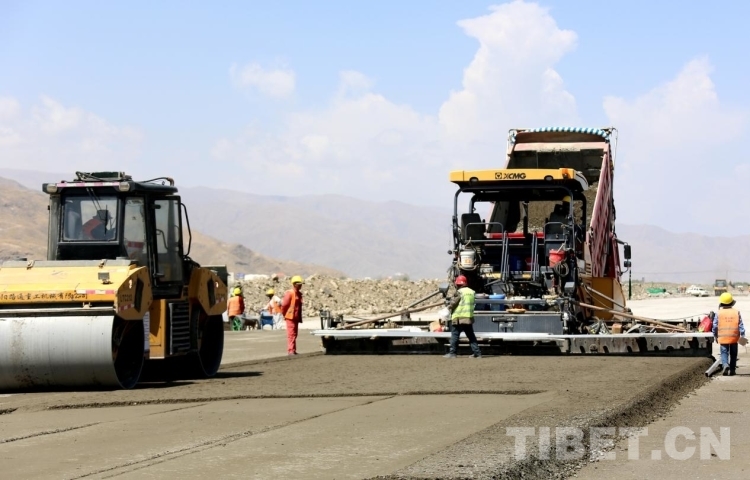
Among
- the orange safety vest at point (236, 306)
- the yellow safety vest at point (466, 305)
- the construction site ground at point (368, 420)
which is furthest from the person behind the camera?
the orange safety vest at point (236, 306)

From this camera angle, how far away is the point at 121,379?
1256 cm

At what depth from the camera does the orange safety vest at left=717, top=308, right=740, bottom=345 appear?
48.8ft

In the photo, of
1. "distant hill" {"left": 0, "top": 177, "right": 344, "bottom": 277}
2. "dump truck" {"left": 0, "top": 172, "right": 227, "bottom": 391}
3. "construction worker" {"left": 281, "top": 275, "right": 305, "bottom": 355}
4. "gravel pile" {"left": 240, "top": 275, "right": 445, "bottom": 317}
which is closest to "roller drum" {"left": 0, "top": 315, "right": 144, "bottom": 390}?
"dump truck" {"left": 0, "top": 172, "right": 227, "bottom": 391}

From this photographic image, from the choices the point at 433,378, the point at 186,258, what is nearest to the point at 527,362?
the point at 433,378

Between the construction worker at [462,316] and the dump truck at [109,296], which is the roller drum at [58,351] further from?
the construction worker at [462,316]

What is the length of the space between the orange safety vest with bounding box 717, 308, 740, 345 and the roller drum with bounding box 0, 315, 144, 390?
7.89 metres

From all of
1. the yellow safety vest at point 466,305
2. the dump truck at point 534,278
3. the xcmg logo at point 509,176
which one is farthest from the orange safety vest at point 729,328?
the xcmg logo at point 509,176

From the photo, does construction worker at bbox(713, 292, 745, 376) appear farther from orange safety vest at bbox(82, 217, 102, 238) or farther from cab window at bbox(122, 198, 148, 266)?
orange safety vest at bbox(82, 217, 102, 238)

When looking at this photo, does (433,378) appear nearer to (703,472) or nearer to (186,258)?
(186,258)

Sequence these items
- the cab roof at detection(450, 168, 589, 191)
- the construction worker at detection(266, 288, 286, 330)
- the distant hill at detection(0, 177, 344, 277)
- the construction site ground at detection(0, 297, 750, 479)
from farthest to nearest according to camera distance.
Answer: the distant hill at detection(0, 177, 344, 277) → the construction worker at detection(266, 288, 286, 330) → the cab roof at detection(450, 168, 589, 191) → the construction site ground at detection(0, 297, 750, 479)

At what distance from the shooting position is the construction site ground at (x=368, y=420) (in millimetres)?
7629

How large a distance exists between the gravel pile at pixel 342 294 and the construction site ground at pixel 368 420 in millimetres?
31788

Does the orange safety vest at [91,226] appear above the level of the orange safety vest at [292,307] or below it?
above

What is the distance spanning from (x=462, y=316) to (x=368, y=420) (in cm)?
725
